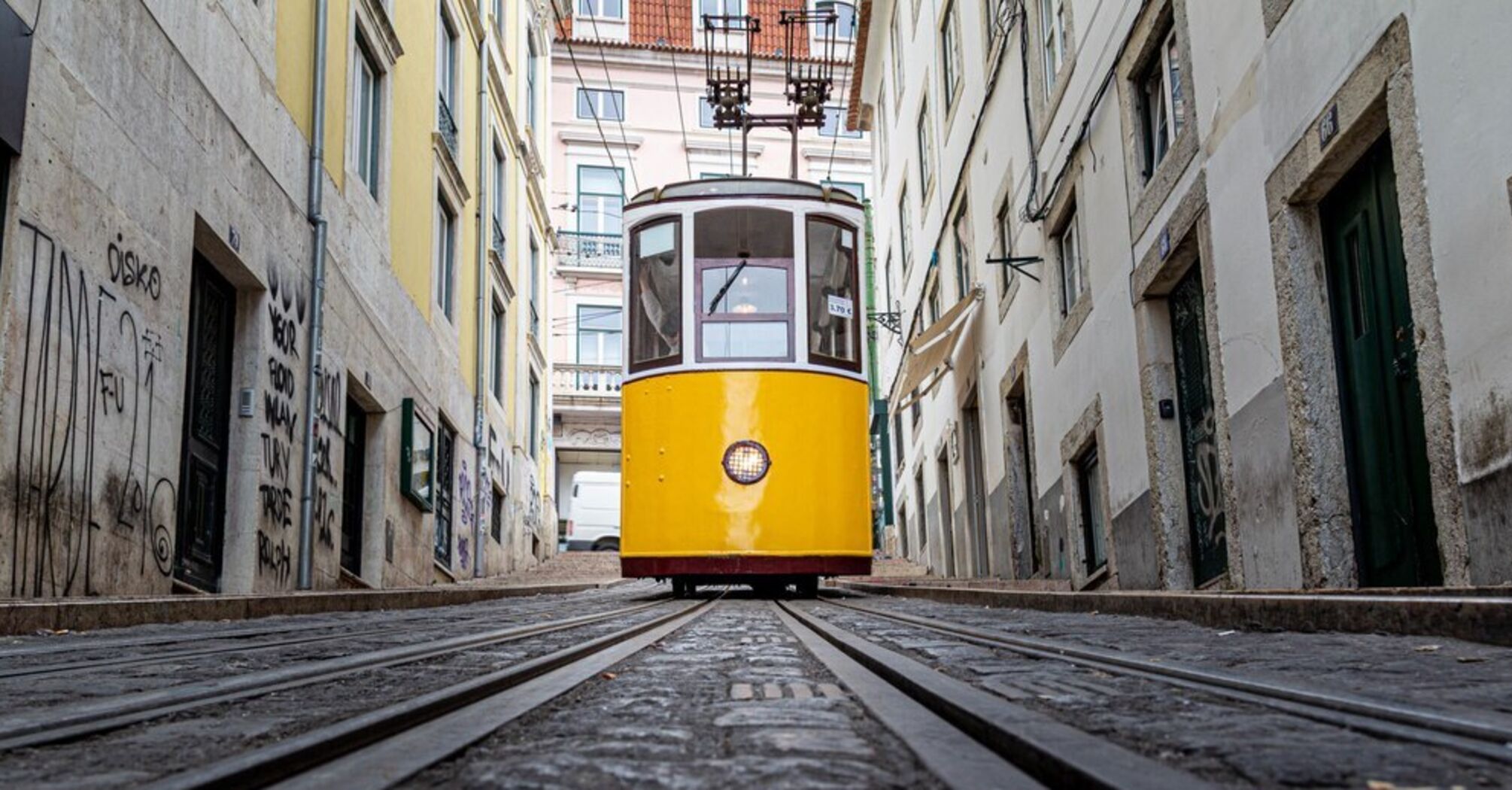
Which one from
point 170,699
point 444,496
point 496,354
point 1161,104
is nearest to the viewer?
point 170,699

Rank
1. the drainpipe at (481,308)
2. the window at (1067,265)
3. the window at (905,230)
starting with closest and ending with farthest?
the window at (1067,265), the drainpipe at (481,308), the window at (905,230)

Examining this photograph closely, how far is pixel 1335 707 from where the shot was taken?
1.75 meters

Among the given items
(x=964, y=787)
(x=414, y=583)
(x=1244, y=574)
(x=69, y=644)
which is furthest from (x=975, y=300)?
(x=964, y=787)

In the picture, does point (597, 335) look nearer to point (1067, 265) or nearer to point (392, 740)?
point (1067, 265)

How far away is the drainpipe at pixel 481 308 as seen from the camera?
635 inches

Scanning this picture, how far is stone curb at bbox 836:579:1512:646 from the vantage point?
282 centimetres

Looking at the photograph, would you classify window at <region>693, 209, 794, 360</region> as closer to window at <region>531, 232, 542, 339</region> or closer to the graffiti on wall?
the graffiti on wall

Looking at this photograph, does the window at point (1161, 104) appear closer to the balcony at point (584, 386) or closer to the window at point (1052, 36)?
the window at point (1052, 36)

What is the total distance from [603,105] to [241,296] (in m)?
23.8

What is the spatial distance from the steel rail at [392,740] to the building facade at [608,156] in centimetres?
2751

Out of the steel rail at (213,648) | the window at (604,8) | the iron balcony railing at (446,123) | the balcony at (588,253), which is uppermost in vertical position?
the window at (604,8)

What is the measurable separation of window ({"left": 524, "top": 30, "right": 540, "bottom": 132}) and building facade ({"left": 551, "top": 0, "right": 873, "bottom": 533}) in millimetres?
7440

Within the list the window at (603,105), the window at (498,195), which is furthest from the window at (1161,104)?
the window at (603,105)

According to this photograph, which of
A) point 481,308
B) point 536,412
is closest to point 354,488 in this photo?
point 481,308
